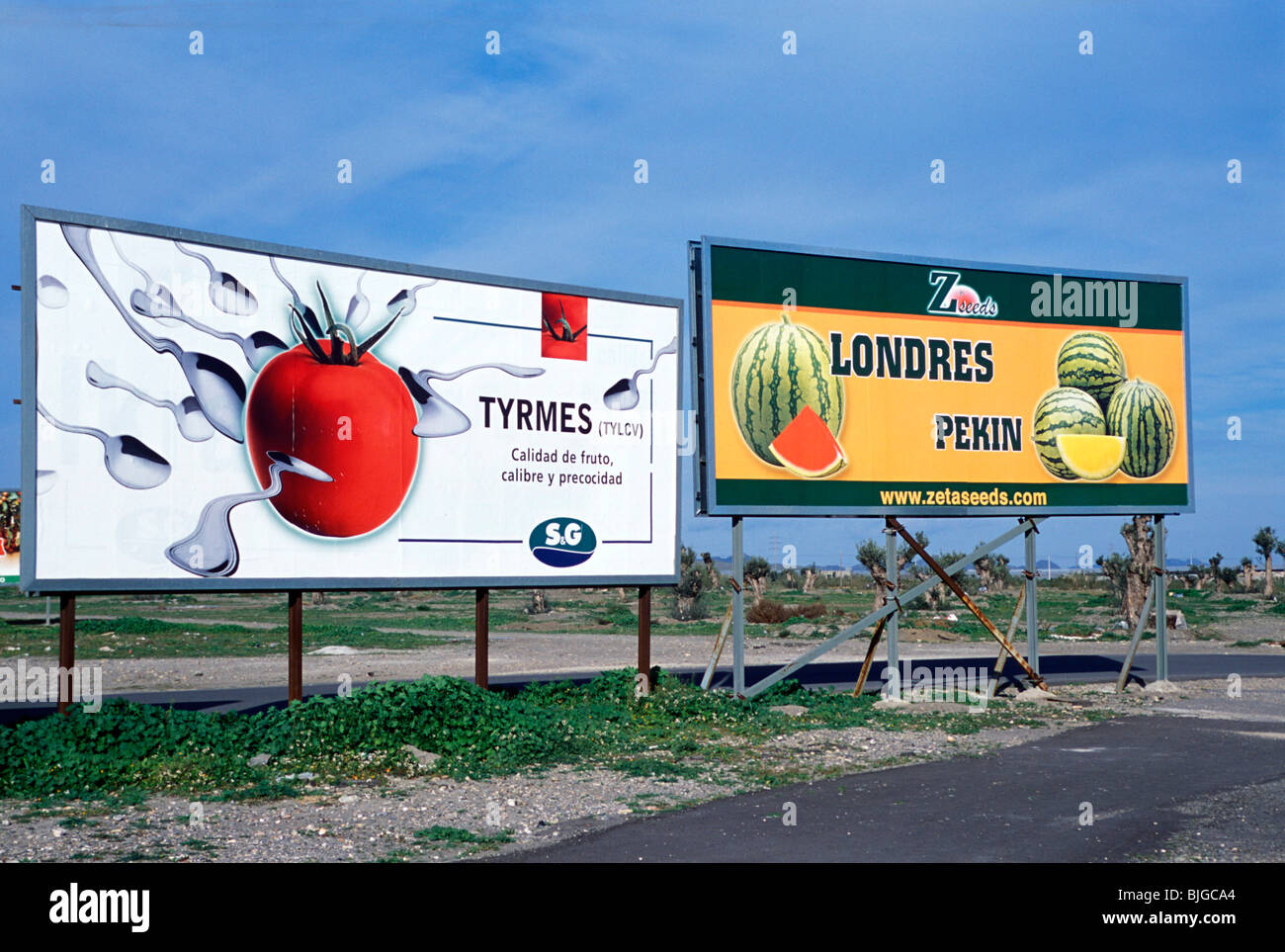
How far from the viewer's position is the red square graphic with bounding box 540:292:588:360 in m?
15.9

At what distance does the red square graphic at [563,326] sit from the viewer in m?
15.9

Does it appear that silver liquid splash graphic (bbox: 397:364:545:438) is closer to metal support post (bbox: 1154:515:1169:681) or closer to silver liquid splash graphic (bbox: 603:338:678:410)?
silver liquid splash graphic (bbox: 603:338:678:410)

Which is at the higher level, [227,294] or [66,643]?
[227,294]

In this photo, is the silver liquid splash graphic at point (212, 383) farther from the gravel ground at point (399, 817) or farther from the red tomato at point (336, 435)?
the gravel ground at point (399, 817)

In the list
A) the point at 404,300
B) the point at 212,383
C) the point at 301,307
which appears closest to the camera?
the point at 212,383

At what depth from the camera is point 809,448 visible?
57.6 ft

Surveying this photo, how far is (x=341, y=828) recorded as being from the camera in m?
9.49

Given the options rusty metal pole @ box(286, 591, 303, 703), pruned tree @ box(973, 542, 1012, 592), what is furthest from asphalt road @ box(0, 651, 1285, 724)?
pruned tree @ box(973, 542, 1012, 592)

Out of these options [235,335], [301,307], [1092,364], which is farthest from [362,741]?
[1092,364]

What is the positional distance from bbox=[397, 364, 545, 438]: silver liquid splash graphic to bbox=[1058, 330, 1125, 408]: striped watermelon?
11099 millimetres

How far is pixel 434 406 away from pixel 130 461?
4.01m

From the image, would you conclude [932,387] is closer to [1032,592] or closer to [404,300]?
[1032,592]

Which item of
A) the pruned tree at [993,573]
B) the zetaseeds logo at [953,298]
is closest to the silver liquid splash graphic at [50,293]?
the zetaseeds logo at [953,298]

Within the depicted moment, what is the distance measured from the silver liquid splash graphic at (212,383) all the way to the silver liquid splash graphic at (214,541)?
0.64 metres
